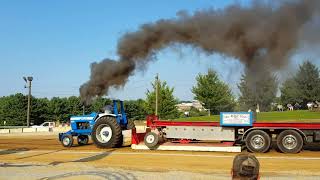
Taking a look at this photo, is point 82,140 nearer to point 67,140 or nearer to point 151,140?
point 67,140

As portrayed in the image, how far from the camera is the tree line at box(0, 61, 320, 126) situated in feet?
215

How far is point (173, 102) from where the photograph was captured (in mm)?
68750

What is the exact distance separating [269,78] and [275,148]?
10.4ft

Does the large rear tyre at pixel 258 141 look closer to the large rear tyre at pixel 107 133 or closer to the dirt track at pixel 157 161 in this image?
the dirt track at pixel 157 161

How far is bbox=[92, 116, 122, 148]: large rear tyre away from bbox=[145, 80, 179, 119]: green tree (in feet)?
147

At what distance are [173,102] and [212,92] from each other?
647 centimetres

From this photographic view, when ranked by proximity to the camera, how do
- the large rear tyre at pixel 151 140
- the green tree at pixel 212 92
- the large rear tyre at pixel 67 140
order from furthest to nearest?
the green tree at pixel 212 92 → the large rear tyre at pixel 67 140 → the large rear tyre at pixel 151 140

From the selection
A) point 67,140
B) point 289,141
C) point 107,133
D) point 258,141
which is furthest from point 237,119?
point 67,140

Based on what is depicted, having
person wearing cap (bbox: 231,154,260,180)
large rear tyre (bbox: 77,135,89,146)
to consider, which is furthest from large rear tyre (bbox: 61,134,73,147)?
person wearing cap (bbox: 231,154,260,180)

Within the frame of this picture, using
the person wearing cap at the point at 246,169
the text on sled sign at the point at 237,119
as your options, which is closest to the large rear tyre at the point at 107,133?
the text on sled sign at the point at 237,119

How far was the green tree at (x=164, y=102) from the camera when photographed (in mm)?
67181

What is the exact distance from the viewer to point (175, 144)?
20.9 metres

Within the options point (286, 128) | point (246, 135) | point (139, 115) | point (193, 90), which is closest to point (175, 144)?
point (246, 135)

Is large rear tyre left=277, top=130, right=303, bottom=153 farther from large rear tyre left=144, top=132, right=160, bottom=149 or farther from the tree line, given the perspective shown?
the tree line
